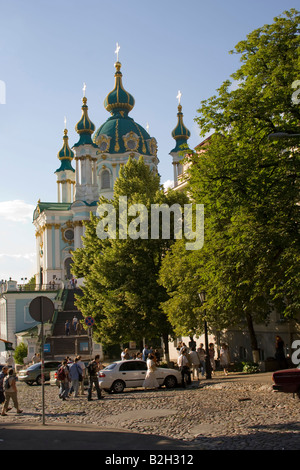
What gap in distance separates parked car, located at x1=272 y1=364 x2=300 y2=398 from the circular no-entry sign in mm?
5861

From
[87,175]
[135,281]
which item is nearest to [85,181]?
[87,175]

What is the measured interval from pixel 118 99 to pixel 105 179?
12710 mm

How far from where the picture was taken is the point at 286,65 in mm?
19297

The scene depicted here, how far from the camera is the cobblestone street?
478 inches

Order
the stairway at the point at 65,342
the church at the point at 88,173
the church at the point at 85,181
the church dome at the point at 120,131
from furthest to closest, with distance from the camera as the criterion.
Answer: the church dome at the point at 120,131, the church at the point at 88,173, the church at the point at 85,181, the stairway at the point at 65,342

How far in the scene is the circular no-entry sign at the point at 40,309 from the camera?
15141 mm

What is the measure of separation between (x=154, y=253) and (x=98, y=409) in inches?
577

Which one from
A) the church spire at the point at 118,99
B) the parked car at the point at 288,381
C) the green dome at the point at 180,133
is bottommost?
the parked car at the point at 288,381

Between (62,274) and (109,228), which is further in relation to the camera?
(62,274)

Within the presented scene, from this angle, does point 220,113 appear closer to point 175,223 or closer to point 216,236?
point 216,236

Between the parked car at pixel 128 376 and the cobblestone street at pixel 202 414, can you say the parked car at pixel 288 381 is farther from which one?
the parked car at pixel 128 376

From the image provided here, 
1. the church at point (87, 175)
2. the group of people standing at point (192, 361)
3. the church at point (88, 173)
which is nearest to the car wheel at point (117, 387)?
the group of people standing at point (192, 361)

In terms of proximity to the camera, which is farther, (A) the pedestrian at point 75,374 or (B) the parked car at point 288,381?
(A) the pedestrian at point 75,374
